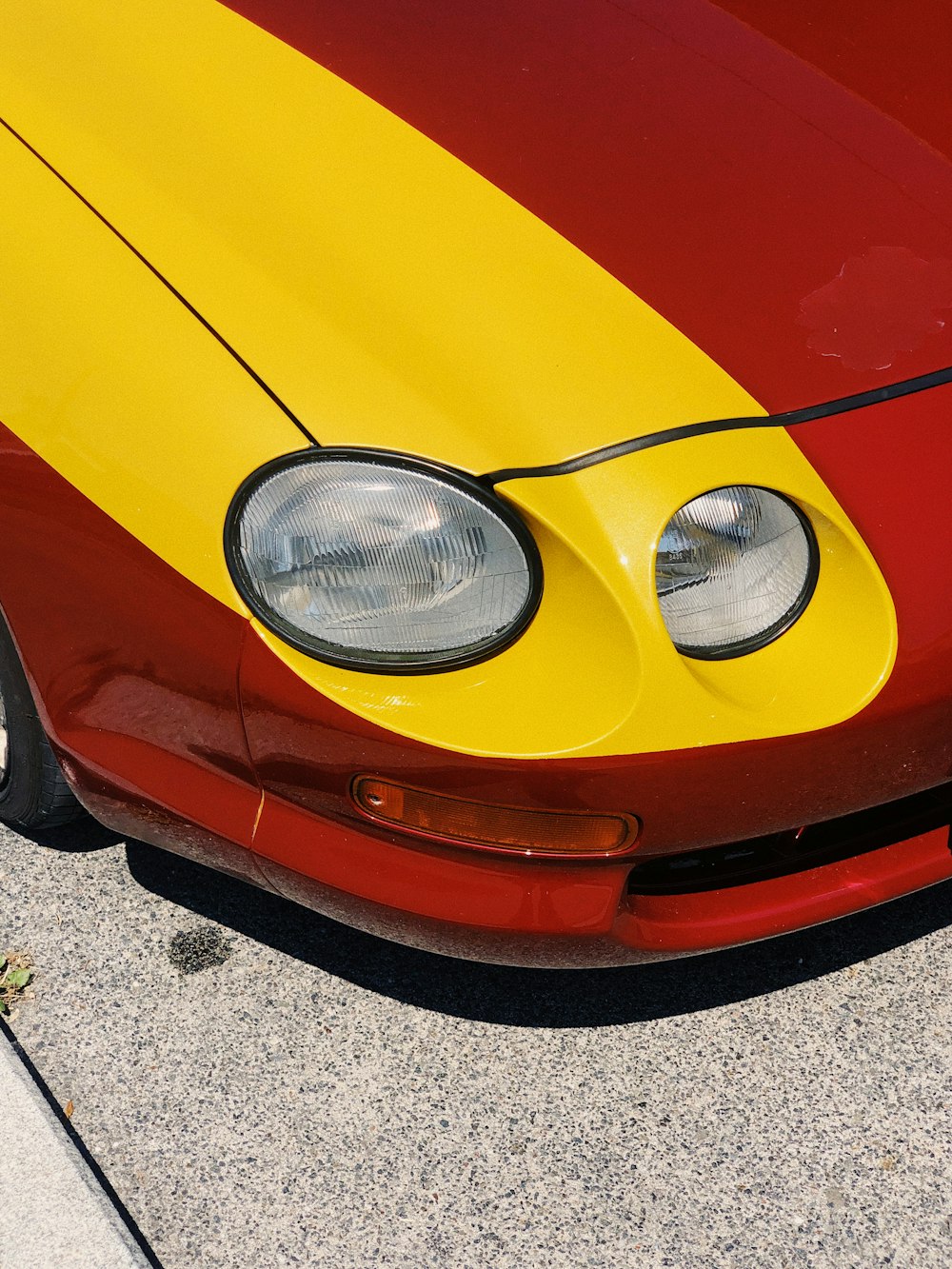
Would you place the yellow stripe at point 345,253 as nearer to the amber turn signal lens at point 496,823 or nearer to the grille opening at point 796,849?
the amber turn signal lens at point 496,823

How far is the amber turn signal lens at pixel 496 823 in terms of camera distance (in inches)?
56.4

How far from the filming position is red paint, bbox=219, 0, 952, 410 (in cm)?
157

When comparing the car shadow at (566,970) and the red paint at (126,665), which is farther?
the car shadow at (566,970)

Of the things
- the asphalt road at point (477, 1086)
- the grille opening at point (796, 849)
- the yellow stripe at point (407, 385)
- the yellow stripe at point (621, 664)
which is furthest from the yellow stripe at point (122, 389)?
the asphalt road at point (477, 1086)

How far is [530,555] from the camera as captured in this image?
4.53 ft

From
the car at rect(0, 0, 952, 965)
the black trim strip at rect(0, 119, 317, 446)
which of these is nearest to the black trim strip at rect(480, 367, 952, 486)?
the car at rect(0, 0, 952, 965)

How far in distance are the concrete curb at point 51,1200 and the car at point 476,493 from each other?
39 cm

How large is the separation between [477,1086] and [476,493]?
0.90m

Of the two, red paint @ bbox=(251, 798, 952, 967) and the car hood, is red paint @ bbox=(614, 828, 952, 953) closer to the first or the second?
red paint @ bbox=(251, 798, 952, 967)

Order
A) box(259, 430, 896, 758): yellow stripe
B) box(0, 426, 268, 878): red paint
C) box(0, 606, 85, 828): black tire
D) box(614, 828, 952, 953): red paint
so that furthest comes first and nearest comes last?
box(0, 606, 85, 828): black tire < box(614, 828, 952, 953): red paint < box(0, 426, 268, 878): red paint < box(259, 430, 896, 758): yellow stripe

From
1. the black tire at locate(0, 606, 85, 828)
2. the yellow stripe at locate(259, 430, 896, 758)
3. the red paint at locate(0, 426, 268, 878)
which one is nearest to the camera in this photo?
the yellow stripe at locate(259, 430, 896, 758)

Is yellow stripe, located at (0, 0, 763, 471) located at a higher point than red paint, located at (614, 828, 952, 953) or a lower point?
higher

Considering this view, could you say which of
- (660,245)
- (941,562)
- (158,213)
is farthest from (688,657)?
(158,213)

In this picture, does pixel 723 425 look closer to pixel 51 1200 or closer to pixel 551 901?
pixel 551 901
